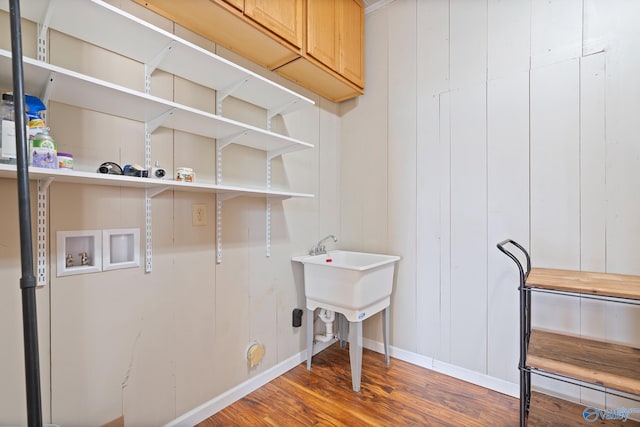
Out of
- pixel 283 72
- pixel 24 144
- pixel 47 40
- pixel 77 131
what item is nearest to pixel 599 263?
pixel 283 72

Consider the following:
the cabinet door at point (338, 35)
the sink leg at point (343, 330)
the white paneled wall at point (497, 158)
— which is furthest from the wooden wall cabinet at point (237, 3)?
the sink leg at point (343, 330)

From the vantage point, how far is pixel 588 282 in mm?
1259

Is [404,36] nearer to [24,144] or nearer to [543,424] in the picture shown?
[24,144]

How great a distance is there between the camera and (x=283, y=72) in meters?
1.95

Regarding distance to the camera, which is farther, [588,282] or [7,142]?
[588,282]

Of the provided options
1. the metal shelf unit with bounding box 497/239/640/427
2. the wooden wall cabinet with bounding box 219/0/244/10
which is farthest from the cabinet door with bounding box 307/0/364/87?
the metal shelf unit with bounding box 497/239/640/427

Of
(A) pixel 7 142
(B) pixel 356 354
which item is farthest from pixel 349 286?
(A) pixel 7 142

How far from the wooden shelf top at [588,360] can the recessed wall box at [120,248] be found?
1781mm

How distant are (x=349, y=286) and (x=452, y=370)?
0.94 meters

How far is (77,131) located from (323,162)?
1.54 m

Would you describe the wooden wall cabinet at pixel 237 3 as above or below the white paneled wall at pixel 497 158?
above

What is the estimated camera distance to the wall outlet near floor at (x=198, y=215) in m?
1.52

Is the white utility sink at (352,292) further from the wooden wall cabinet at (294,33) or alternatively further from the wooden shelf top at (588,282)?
the wooden wall cabinet at (294,33)

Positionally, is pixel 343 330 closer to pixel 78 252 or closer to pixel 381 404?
pixel 381 404
